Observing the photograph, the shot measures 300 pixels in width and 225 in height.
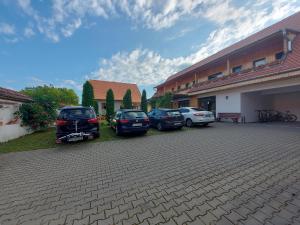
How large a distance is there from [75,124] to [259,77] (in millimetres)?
12247

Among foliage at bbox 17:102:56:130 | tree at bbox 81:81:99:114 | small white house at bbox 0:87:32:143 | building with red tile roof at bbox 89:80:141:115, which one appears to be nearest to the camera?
small white house at bbox 0:87:32:143

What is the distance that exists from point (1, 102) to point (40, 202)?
Answer: 8.36m

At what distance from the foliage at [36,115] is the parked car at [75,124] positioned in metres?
4.75

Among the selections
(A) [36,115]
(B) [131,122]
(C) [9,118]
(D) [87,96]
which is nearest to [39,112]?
(A) [36,115]

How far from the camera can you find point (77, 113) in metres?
7.56

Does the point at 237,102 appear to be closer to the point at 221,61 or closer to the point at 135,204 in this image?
the point at 221,61

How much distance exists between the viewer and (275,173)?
3680mm

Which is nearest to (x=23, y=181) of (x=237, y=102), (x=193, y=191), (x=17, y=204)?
(x=17, y=204)

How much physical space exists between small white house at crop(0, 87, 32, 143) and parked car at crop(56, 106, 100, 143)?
370 centimetres

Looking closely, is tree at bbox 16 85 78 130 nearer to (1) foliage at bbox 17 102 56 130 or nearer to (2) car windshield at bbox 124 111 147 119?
(1) foliage at bbox 17 102 56 130

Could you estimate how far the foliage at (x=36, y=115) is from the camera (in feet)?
33.8

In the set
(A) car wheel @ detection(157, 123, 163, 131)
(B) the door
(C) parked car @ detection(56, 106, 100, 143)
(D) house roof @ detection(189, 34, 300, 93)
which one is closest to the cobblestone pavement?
(C) parked car @ detection(56, 106, 100, 143)

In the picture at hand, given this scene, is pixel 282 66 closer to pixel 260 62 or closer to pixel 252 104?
pixel 260 62

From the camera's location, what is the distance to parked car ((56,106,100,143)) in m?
7.22
